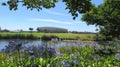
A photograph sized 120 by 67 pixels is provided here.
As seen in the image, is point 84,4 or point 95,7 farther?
point 95,7

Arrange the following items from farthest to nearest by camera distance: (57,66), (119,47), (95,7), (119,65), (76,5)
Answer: (95,7)
(119,47)
(76,5)
(119,65)
(57,66)

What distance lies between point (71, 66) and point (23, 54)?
1647mm

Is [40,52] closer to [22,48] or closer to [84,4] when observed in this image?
[22,48]

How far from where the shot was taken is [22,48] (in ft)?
24.4

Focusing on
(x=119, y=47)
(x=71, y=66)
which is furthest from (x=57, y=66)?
(x=119, y=47)

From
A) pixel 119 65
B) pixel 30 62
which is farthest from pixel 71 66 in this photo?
pixel 119 65

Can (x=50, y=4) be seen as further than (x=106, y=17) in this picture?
No

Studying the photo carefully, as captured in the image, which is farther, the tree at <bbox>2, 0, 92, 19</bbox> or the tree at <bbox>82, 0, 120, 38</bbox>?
the tree at <bbox>82, 0, 120, 38</bbox>

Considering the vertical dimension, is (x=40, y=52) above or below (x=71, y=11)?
below

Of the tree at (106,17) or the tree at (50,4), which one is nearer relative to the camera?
the tree at (50,4)

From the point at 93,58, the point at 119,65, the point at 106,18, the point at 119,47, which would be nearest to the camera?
the point at 119,65

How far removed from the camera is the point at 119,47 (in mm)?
18641

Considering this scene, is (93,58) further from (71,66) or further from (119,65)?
(71,66)

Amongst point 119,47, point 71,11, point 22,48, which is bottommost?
point 119,47
